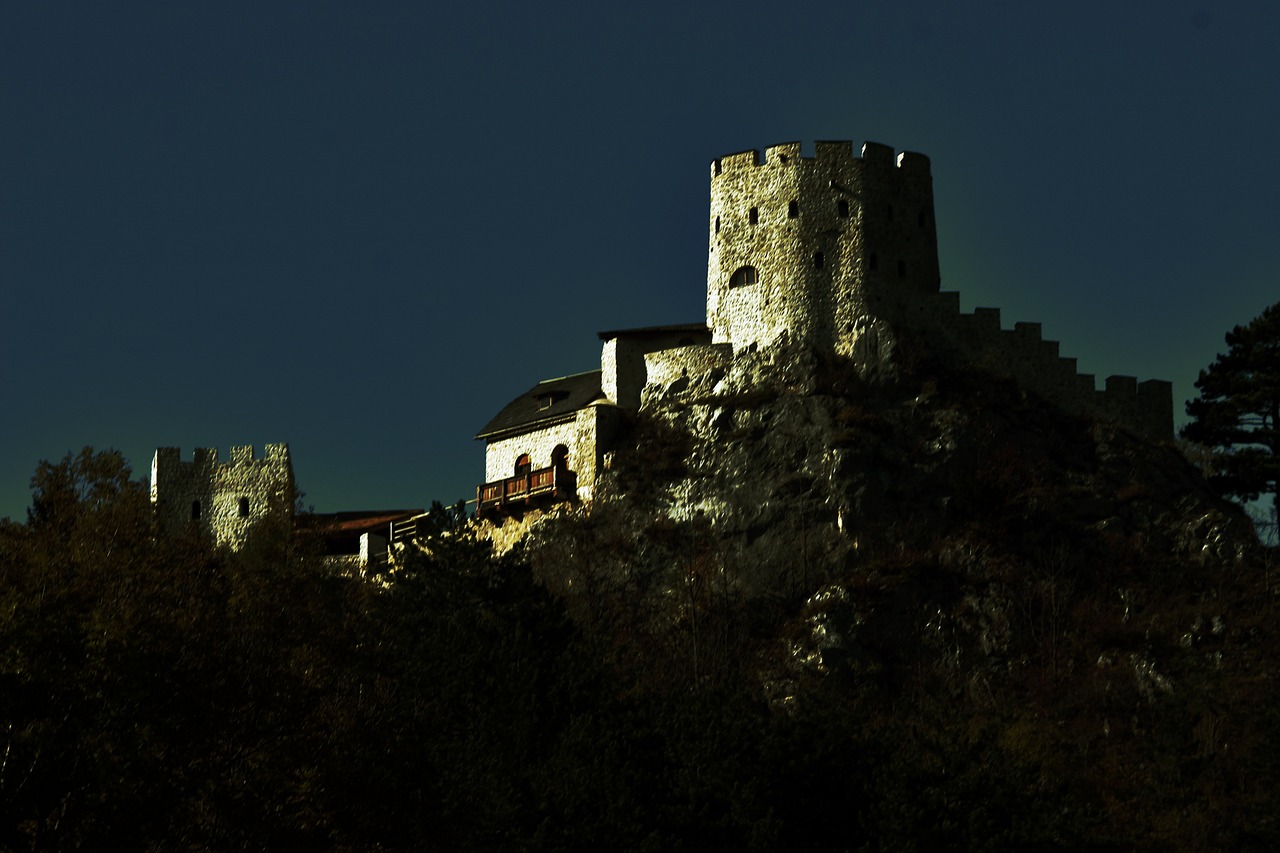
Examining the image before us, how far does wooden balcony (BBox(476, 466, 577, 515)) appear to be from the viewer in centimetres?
7844

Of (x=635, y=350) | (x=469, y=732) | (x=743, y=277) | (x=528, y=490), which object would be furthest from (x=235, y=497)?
(x=469, y=732)

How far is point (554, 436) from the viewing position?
266 feet

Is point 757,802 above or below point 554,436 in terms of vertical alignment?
below

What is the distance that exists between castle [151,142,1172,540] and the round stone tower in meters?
0.03

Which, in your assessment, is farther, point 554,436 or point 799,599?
point 554,436

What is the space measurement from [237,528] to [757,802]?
35.1m

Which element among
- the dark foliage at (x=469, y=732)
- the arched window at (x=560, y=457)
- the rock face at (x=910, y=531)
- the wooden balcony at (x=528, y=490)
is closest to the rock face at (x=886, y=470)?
the rock face at (x=910, y=531)

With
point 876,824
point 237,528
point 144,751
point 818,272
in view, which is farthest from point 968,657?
point 144,751

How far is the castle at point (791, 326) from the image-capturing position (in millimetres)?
78312

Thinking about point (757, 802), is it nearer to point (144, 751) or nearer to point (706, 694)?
point (706, 694)

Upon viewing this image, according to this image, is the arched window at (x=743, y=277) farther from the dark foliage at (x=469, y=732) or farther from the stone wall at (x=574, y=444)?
the dark foliage at (x=469, y=732)

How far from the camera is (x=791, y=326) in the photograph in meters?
78.6

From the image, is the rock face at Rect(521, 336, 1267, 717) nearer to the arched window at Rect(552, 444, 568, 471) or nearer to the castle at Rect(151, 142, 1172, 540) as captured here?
the castle at Rect(151, 142, 1172, 540)

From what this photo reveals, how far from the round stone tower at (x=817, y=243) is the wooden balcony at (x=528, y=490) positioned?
703 cm
